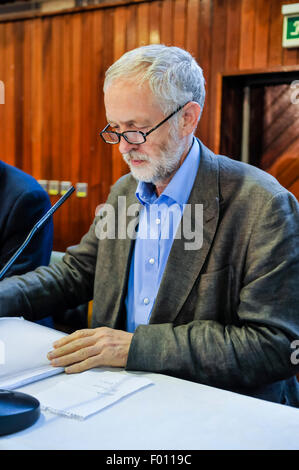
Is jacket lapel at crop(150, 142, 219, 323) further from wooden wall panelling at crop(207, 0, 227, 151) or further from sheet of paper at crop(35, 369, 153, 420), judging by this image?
wooden wall panelling at crop(207, 0, 227, 151)

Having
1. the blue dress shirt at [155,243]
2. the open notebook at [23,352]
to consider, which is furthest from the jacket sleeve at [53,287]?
the blue dress shirt at [155,243]

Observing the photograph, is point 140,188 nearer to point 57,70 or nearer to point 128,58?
point 128,58

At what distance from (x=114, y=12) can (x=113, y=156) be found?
1.31m

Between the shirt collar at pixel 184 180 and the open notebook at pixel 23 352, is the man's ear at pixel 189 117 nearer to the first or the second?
the shirt collar at pixel 184 180

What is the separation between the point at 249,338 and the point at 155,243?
0.45m

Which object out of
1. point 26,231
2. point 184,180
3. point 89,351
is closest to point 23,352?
point 89,351

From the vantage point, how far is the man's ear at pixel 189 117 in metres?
1.53

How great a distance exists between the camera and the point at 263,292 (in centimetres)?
131

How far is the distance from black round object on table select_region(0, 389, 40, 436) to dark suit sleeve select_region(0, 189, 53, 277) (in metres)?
1.13

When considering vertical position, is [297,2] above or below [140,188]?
above

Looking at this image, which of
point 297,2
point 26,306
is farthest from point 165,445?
point 297,2

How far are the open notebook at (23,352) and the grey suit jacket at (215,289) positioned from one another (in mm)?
173

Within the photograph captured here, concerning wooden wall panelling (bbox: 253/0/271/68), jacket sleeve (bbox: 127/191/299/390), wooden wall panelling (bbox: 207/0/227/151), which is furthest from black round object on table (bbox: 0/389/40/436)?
wooden wall panelling (bbox: 253/0/271/68)

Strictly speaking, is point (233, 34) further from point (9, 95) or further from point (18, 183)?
point (18, 183)
